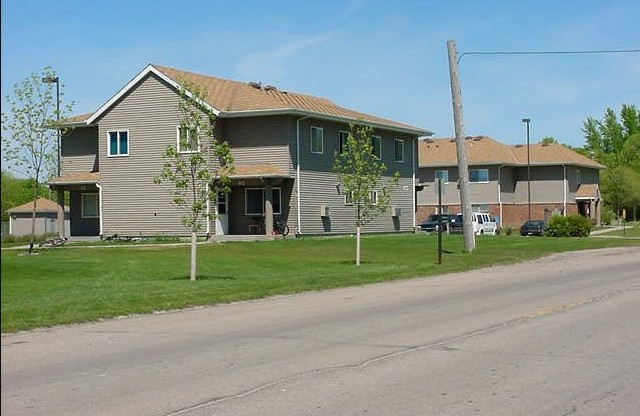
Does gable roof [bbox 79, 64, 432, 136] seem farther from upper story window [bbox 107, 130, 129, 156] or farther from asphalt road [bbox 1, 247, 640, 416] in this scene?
asphalt road [bbox 1, 247, 640, 416]

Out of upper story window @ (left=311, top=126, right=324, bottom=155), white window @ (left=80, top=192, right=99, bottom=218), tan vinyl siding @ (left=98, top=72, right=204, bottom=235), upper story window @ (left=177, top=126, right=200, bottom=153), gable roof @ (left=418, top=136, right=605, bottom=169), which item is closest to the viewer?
upper story window @ (left=177, top=126, right=200, bottom=153)

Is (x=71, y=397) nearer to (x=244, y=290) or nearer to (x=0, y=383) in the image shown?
(x=0, y=383)

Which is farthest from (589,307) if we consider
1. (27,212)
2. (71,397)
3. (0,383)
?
(27,212)

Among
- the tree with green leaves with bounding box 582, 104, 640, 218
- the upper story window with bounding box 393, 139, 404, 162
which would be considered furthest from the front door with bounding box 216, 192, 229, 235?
the tree with green leaves with bounding box 582, 104, 640, 218

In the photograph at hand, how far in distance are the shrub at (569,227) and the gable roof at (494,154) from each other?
74.0ft

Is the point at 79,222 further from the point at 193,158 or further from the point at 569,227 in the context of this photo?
the point at 193,158

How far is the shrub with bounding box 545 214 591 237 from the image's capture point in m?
50.3

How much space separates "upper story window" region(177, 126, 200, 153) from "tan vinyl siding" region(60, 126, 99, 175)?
2706 centimetres

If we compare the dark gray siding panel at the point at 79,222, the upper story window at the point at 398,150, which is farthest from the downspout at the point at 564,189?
the dark gray siding panel at the point at 79,222

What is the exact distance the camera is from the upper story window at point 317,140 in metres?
43.6

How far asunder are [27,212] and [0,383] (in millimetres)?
55322

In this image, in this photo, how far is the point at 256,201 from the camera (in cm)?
4366

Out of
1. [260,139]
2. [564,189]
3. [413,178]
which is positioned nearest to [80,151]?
[260,139]

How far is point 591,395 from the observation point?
7.93 metres
